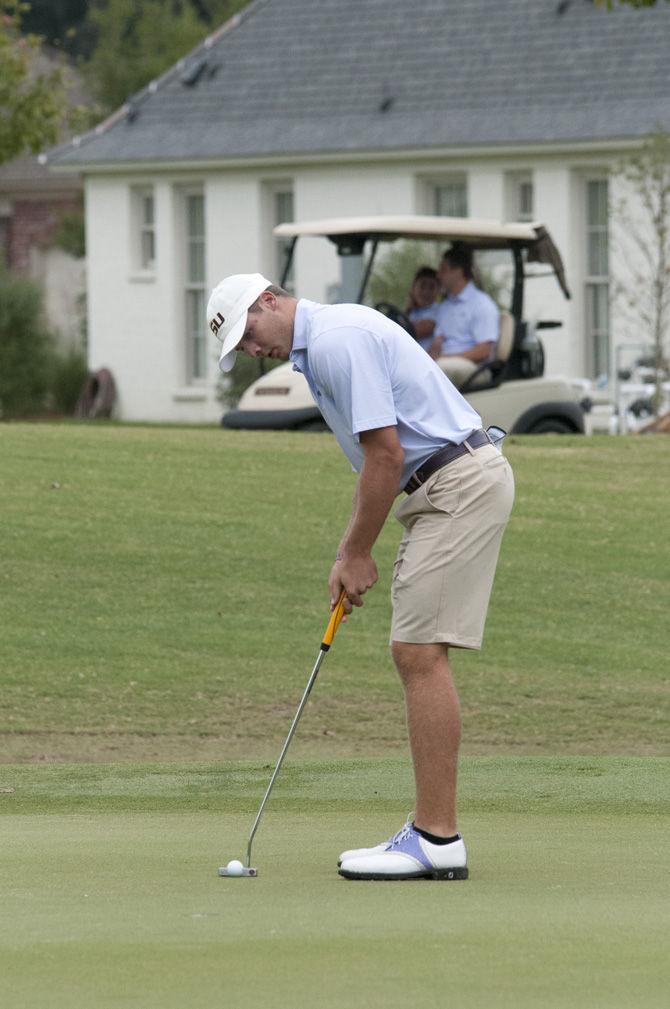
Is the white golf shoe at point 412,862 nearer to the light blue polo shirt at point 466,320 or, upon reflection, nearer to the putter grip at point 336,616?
the putter grip at point 336,616

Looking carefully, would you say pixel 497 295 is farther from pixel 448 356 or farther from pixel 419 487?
pixel 419 487

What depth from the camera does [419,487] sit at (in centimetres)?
596

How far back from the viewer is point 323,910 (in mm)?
5129

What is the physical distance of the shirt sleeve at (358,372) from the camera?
567 centimetres

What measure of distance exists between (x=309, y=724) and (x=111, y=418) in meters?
23.2

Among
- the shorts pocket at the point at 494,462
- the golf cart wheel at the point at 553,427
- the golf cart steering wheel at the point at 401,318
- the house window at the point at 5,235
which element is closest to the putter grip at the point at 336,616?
the shorts pocket at the point at 494,462

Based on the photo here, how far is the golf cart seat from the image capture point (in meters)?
19.0

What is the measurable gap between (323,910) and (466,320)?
538 inches

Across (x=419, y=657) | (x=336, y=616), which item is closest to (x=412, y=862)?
(x=419, y=657)

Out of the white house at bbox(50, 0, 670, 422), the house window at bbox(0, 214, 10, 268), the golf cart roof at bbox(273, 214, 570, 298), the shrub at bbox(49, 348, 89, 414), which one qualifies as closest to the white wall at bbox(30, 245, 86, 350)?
the house window at bbox(0, 214, 10, 268)

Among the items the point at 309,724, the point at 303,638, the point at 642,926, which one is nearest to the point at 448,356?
the point at 303,638

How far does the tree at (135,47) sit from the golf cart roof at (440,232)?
19.6 m

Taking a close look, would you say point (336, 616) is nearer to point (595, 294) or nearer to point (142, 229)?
point (595, 294)

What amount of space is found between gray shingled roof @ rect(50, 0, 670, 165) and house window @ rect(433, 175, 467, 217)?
933 millimetres
